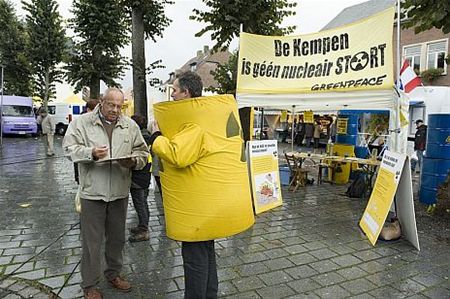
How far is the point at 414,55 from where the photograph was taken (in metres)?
22.1

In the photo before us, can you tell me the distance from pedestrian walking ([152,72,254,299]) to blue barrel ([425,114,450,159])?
19.1 ft

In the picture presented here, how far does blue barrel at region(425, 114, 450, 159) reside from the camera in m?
6.85

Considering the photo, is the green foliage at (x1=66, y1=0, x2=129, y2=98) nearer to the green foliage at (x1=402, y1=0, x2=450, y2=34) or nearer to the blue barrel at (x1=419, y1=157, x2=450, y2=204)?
the green foliage at (x1=402, y1=0, x2=450, y2=34)

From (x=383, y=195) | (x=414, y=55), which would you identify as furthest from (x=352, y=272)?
(x=414, y=55)

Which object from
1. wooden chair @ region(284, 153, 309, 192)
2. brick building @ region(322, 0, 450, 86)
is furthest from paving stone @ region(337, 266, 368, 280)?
brick building @ region(322, 0, 450, 86)

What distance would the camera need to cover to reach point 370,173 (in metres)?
7.99

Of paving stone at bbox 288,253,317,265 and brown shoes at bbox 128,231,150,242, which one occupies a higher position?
brown shoes at bbox 128,231,150,242

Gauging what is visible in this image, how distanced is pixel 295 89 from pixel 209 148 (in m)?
4.30

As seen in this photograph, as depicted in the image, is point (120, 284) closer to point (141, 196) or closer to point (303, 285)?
point (141, 196)

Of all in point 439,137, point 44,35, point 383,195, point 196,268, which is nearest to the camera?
point 196,268

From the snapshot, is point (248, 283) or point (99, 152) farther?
point (248, 283)

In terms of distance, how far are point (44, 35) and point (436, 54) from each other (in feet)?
78.2

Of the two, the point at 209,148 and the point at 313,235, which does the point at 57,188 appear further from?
the point at 209,148

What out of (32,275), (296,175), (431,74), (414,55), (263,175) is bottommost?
(32,275)
